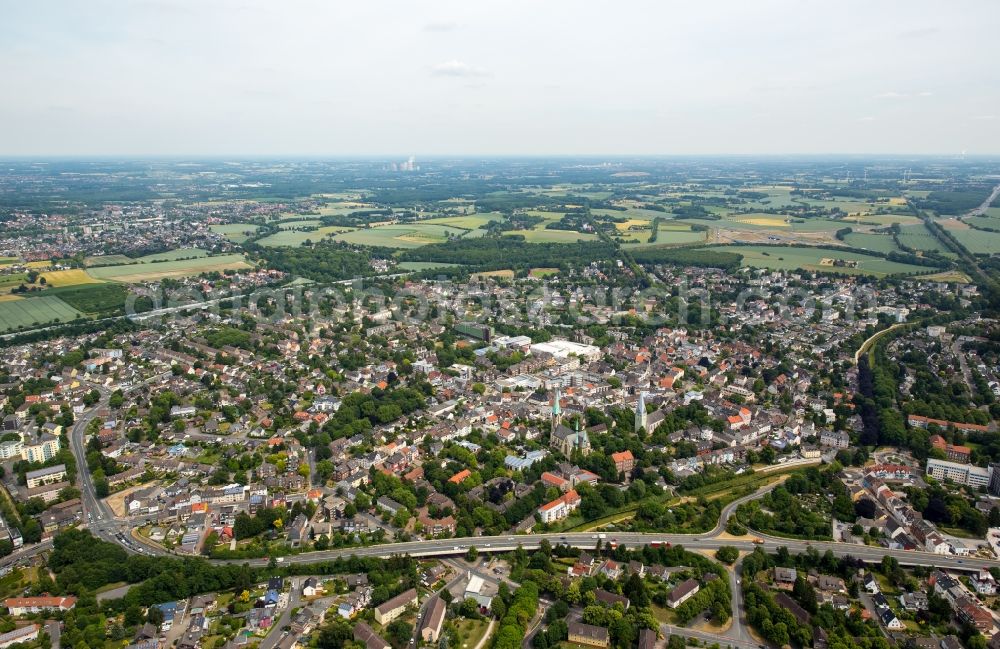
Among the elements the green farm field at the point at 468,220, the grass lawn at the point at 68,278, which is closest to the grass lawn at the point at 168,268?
the grass lawn at the point at 68,278

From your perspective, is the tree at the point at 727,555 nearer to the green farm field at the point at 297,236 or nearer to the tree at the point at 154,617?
the tree at the point at 154,617

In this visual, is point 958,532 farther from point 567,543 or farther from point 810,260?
point 810,260

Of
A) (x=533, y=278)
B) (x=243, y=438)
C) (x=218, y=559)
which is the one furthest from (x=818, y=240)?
(x=218, y=559)

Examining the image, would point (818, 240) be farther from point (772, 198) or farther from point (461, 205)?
point (461, 205)

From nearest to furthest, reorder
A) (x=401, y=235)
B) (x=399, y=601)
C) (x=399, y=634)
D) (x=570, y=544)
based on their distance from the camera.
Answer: (x=399, y=634) → (x=399, y=601) → (x=570, y=544) → (x=401, y=235)

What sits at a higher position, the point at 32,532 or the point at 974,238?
the point at 974,238

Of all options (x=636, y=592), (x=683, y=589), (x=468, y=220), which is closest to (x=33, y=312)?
(x=636, y=592)
